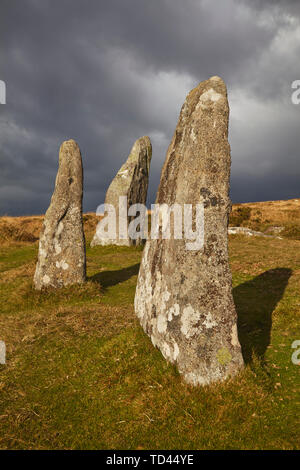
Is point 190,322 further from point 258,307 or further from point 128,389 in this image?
point 258,307

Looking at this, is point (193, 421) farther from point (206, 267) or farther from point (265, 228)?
point (265, 228)

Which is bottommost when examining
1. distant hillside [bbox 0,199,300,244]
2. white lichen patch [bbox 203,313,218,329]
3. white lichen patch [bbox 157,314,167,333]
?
white lichen patch [bbox 157,314,167,333]

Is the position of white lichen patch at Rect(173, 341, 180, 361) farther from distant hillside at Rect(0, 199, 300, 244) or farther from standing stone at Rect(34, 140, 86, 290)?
distant hillside at Rect(0, 199, 300, 244)

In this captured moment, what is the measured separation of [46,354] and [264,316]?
6.25 m

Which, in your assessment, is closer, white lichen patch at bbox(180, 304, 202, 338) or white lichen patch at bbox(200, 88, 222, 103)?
white lichen patch at bbox(180, 304, 202, 338)

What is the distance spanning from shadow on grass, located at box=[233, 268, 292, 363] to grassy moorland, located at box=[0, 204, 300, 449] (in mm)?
54

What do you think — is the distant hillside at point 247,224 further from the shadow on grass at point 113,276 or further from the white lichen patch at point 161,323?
the white lichen patch at point 161,323

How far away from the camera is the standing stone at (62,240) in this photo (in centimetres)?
1286

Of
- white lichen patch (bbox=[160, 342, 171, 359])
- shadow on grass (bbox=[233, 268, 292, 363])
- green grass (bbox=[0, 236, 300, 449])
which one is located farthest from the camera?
shadow on grass (bbox=[233, 268, 292, 363])

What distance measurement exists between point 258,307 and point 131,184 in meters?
15.5

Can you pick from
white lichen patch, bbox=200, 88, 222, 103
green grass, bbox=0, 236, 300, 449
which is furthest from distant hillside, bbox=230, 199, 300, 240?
white lichen patch, bbox=200, 88, 222, 103

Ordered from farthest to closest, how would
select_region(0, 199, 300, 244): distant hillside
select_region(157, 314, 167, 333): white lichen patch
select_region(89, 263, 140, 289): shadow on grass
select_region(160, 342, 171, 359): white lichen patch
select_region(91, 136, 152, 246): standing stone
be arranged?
select_region(0, 199, 300, 244): distant hillside < select_region(91, 136, 152, 246): standing stone < select_region(89, 263, 140, 289): shadow on grass < select_region(157, 314, 167, 333): white lichen patch < select_region(160, 342, 171, 359): white lichen patch

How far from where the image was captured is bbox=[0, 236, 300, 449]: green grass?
4793 mm
